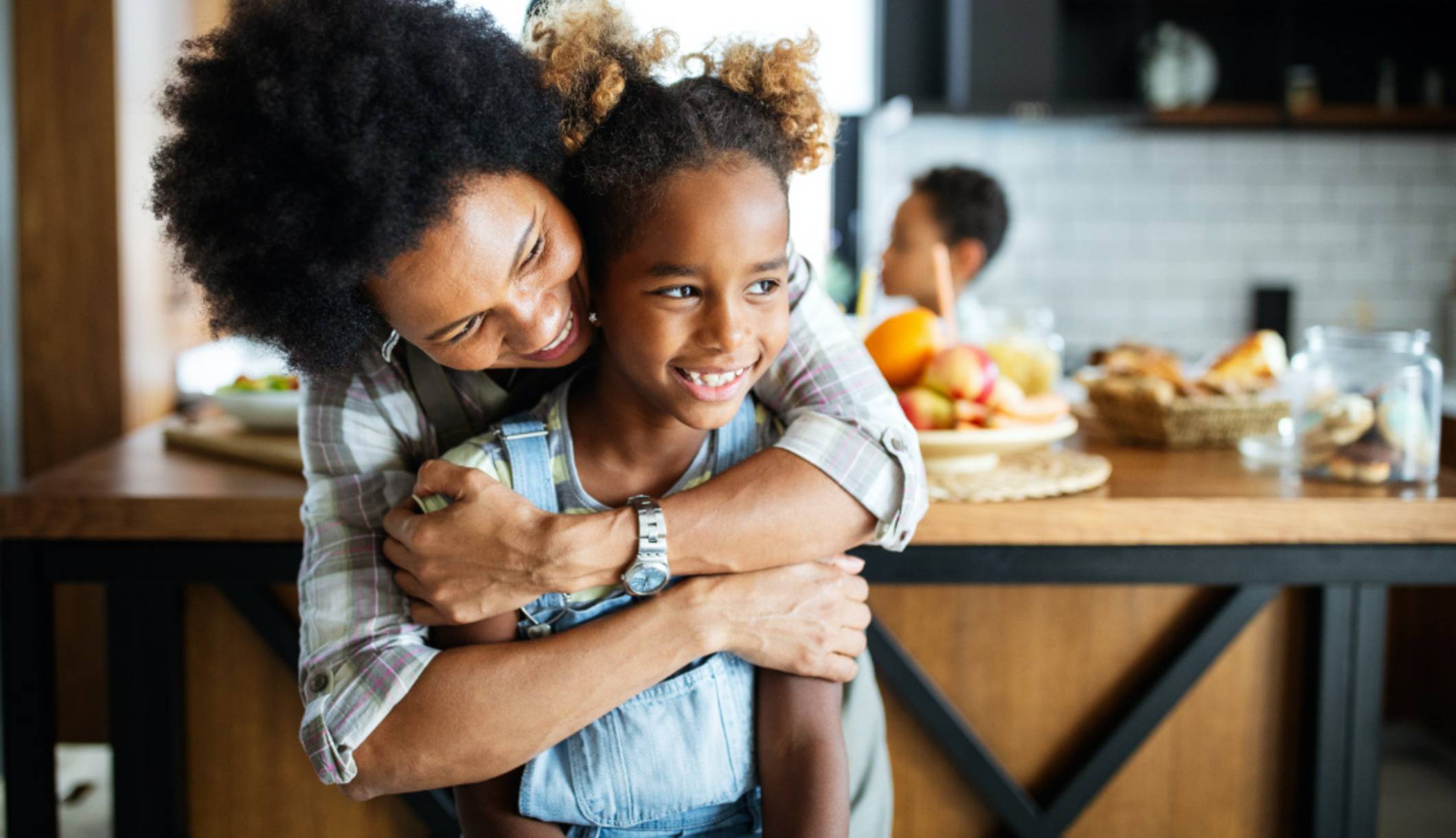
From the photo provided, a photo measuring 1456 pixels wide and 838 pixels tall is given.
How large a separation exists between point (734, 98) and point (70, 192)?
265 cm

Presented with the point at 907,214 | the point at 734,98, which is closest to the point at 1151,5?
the point at 907,214

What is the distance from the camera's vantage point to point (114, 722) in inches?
64.6

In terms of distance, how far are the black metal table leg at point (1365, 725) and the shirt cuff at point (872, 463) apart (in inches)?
30.7

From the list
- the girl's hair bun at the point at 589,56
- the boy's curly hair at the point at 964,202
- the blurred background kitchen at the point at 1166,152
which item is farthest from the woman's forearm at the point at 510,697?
the blurred background kitchen at the point at 1166,152

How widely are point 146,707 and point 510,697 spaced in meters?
0.83

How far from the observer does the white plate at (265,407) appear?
6.26ft

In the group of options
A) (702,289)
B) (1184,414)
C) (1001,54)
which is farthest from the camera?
(1001,54)

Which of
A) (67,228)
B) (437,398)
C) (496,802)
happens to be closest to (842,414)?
(437,398)

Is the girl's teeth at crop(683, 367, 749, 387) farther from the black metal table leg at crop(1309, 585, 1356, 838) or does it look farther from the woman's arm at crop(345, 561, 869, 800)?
the black metal table leg at crop(1309, 585, 1356, 838)

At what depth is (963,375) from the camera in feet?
5.31

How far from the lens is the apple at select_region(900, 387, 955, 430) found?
1.61 meters

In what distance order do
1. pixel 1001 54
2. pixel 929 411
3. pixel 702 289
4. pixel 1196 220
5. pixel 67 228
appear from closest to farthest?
pixel 702 289, pixel 929 411, pixel 67 228, pixel 1001 54, pixel 1196 220

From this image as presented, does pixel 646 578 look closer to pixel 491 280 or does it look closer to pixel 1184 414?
pixel 491 280

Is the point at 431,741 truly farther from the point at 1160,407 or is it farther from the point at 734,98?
the point at 1160,407
